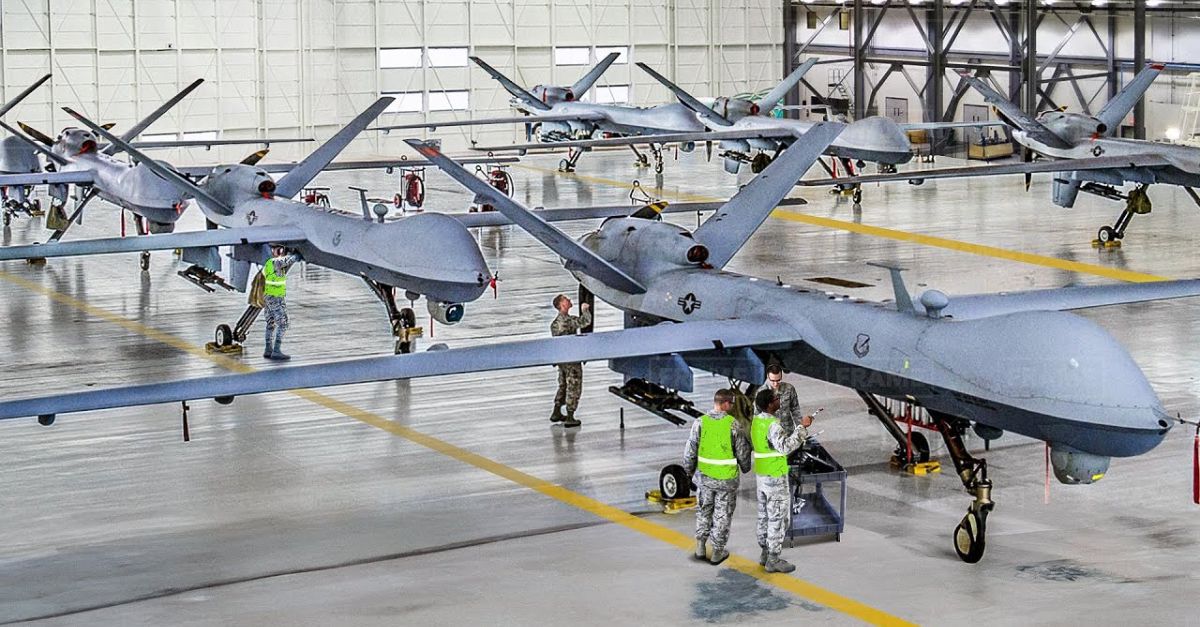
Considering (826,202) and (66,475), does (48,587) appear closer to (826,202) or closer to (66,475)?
(66,475)

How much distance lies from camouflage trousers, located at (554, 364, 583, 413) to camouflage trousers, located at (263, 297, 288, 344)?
545cm

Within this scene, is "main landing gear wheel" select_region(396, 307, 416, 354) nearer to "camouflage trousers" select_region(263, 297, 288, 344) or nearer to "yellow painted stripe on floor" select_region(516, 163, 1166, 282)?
"camouflage trousers" select_region(263, 297, 288, 344)

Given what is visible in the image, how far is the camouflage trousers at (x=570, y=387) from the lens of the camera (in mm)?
19703

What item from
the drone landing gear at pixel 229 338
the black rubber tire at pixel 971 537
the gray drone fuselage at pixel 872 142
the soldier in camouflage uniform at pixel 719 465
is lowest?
the black rubber tire at pixel 971 537

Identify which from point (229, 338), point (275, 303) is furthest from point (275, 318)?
point (229, 338)

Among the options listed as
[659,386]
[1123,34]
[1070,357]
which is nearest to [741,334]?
[659,386]

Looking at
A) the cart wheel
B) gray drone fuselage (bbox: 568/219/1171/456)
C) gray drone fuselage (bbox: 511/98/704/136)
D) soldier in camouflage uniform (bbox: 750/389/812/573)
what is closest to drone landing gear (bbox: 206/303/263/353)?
gray drone fuselage (bbox: 568/219/1171/456)

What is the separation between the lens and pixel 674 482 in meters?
16.5

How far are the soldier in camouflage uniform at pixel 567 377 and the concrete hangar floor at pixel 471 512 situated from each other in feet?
1.07

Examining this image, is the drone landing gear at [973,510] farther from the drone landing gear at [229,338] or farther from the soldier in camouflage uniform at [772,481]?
the drone landing gear at [229,338]

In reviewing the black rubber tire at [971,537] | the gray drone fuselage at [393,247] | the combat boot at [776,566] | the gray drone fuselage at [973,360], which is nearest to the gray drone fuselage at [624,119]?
the gray drone fuselage at [393,247]

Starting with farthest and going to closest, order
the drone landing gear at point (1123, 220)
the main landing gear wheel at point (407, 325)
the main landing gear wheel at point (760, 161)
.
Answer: the main landing gear wheel at point (760, 161), the drone landing gear at point (1123, 220), the main landing gear wheel at point (407, 325)

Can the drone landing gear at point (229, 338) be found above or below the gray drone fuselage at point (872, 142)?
below

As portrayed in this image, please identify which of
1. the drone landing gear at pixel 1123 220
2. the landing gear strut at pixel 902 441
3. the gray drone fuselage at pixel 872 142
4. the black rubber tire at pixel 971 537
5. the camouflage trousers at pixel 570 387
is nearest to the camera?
the black rubber tire at pixel 971 537
